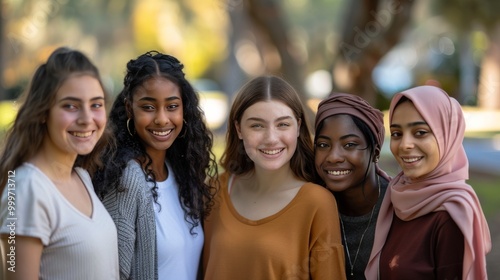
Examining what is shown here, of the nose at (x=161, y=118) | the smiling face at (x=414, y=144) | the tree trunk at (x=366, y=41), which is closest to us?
the smiling face at (x=414, y=144)

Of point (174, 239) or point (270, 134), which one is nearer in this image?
point (174, 239)

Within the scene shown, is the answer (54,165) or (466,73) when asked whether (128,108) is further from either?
(466,73)

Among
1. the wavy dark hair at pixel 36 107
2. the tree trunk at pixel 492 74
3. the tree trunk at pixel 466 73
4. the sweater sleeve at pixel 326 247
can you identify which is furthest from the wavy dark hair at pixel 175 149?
the tree trunk at pixel 466 73

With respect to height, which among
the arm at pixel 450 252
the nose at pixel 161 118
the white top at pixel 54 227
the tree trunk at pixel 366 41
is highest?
the tree trunk at pixel 366 41

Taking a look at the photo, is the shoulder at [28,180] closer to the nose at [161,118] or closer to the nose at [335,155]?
the nose at [161,118]

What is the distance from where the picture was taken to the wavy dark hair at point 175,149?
3357 mm

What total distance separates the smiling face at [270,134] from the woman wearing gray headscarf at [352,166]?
0.19 metres

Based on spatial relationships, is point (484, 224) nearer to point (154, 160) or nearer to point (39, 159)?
point (154, 160)

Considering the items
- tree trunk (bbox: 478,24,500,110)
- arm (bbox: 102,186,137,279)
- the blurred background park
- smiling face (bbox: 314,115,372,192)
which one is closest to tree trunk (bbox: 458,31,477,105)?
the blurred background park

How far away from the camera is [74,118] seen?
2805 millimetres

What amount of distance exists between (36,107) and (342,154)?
1649 millimetres

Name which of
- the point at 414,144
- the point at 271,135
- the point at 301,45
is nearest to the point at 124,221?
the point at 271,135

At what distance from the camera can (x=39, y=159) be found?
9.08 feet

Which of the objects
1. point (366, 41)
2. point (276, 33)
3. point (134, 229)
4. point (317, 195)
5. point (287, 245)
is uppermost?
point (276, 33)
